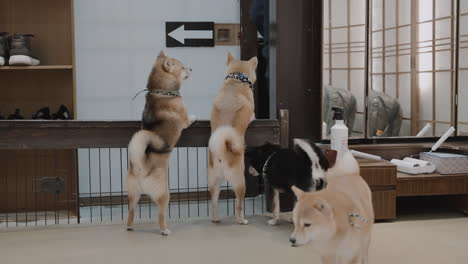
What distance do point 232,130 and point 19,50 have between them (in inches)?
72.7

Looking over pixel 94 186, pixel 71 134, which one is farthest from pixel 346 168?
pixel 94 186

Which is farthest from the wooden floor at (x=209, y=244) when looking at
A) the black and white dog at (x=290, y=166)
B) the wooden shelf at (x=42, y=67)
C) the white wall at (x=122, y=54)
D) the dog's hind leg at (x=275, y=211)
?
the wooden shelf at (x=42, y=67)

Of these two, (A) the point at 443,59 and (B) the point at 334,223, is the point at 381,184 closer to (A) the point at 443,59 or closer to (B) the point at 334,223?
(A) the point at 443,59

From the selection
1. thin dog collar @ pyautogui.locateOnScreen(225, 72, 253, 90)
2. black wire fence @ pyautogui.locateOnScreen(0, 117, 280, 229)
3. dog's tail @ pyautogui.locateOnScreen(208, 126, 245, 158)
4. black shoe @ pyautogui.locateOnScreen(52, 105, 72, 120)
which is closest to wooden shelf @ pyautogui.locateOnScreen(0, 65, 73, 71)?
black shoe @ pyautogui.locateOnScreen(52, 105, 72, 120)

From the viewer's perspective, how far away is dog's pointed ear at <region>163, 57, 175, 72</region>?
3301mm

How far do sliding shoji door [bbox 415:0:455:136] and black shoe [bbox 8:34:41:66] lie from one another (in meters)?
2.96

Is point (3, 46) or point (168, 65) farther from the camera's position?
point (3, 46)

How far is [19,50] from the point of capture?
13.3ft

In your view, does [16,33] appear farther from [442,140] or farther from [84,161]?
[442,140]

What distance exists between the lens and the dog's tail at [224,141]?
328 centimetres

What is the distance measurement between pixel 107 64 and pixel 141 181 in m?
1.77

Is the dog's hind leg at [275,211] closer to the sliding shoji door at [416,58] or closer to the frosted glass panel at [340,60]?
the frosted glass panel at [340,60]

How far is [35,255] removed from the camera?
115 inches

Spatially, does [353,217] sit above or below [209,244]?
above
